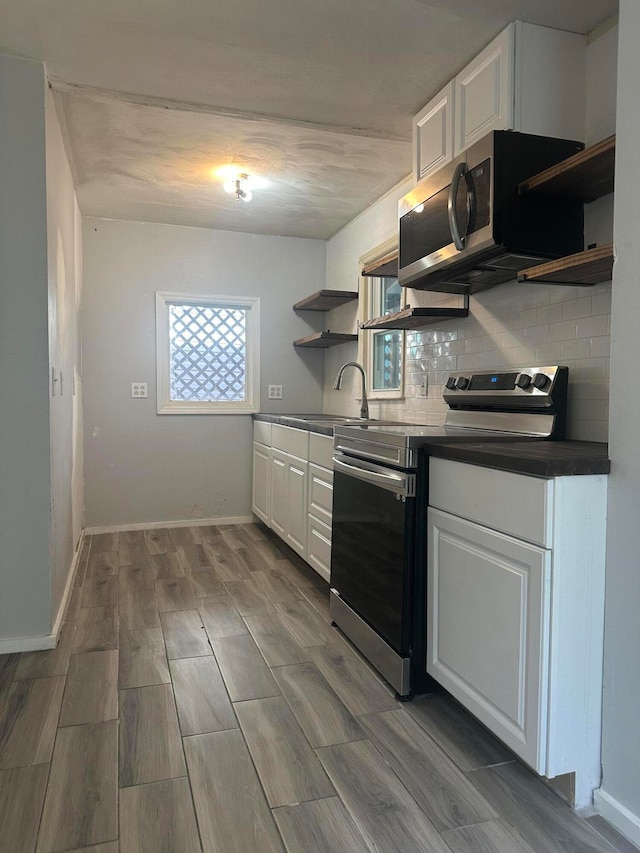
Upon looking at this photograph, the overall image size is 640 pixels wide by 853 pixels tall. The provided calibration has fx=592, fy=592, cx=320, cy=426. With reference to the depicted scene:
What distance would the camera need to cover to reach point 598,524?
4.60 feet

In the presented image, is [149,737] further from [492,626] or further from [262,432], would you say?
[262,432]

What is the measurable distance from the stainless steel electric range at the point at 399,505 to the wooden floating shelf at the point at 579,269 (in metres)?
0.32

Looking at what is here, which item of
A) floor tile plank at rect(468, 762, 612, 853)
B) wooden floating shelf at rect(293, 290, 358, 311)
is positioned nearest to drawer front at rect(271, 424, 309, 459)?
wooden floating shelf at rect(293, 290, 358, 311)

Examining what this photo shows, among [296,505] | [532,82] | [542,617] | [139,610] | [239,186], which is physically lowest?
[139,610]

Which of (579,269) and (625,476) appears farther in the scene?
(579,269)

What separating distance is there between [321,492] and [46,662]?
1.37 metres

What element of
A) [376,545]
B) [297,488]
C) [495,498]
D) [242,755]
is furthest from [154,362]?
[495,498]

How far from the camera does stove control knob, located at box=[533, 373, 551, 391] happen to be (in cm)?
206

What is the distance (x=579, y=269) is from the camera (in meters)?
1.74

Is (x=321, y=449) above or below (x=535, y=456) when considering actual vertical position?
below

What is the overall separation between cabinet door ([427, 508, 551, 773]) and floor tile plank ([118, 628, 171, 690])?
98cm

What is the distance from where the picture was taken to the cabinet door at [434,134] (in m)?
2.34

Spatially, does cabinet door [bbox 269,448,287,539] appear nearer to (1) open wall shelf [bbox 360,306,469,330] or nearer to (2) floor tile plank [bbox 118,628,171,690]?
(1) open wall shelf [bbox 360,306,469,330]

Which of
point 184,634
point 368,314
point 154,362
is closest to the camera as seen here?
point 184,634
